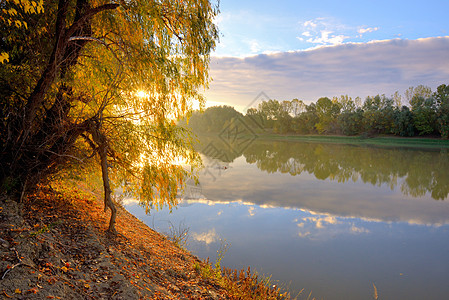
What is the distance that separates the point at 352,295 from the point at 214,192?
875cm

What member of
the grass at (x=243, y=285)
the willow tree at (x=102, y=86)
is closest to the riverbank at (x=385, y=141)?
the grass at (x=243, y=285)

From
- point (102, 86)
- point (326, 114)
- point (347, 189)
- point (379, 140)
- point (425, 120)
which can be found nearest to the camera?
point (102, 86)

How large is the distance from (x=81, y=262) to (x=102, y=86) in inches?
139

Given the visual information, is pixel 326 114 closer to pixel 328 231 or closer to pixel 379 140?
pixel 379 140

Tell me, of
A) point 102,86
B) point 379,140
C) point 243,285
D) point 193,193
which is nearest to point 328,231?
point 243,285

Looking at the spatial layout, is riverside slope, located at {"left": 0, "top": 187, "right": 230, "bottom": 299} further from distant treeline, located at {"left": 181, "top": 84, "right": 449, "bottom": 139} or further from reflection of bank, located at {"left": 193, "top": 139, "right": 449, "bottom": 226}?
distant treeline, located at {"left": 181, "top": 84, "right": 449, "bottom": 139}

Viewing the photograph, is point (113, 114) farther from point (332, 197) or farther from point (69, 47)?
point (332, 197)

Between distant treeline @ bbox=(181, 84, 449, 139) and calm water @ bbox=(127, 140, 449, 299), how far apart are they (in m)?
41.4

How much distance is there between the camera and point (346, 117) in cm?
6116

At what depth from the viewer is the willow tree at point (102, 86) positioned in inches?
182

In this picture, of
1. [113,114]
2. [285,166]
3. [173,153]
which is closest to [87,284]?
[173,153]

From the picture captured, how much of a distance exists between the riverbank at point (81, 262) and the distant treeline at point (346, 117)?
184 feet

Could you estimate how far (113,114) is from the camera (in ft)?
20.0

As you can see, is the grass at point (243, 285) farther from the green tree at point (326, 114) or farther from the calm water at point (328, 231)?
the green tree at point (326, 114)
